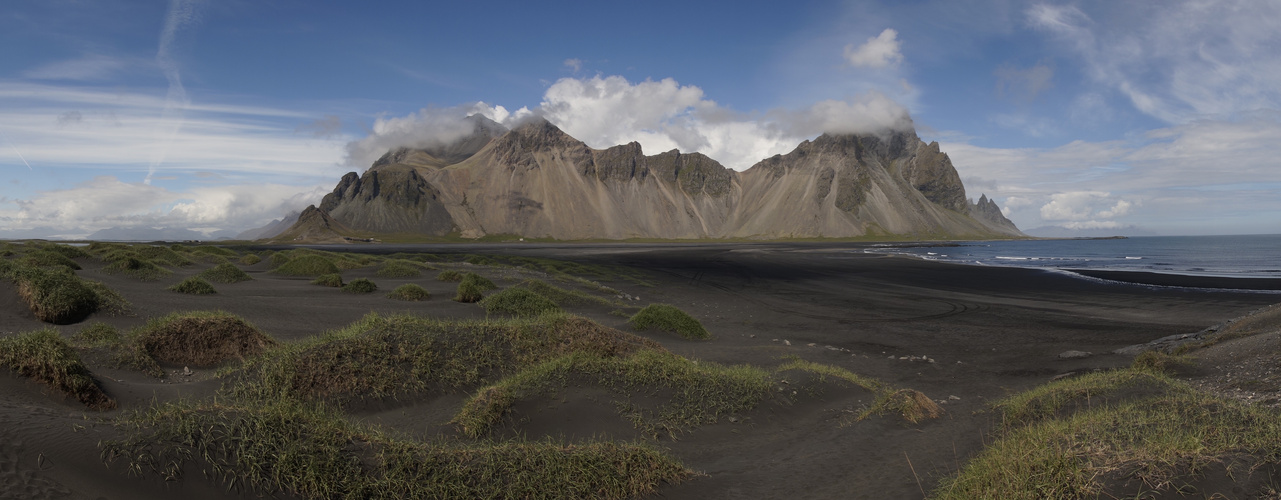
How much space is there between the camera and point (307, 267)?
35969 millimetres

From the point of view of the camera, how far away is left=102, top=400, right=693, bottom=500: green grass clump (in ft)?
17.2

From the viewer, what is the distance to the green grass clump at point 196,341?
35.1 feet

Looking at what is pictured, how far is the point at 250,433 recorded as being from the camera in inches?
217

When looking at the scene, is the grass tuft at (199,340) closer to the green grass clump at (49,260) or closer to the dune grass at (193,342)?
the dune grass at (193,342)

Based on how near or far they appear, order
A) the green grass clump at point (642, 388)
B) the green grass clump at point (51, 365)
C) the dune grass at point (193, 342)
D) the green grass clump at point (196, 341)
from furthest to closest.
Result: the green grass clump at point (196, 341) < the dune grass at point (193, 342) < the green grass clump at point (642, 388) < the green grass clump at point (51, 365)

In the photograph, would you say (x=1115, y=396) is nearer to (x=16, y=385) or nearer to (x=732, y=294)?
(x=16, y=385)

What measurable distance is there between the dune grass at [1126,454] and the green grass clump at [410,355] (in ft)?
24.7

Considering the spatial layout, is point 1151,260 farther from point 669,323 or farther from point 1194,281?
point 669,323

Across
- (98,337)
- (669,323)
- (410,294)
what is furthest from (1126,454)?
(410,294)

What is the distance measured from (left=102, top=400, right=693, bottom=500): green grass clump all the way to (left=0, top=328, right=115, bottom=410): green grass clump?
2.46 m

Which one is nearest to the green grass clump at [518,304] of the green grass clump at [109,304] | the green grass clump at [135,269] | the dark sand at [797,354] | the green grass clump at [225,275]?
the dark sand at [797,354]

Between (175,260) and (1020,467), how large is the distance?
4792 centimetres

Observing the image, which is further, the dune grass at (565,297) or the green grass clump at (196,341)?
the dune grass at (565,297)

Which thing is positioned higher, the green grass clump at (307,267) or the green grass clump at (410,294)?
the green grass clump at (307,267)
